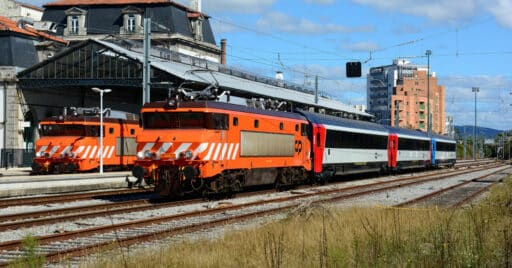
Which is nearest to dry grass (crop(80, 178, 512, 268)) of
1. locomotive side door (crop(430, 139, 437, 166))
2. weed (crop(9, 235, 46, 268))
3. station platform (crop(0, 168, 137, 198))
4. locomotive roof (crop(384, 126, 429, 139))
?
weed (crop(9, 235, 46, 268))

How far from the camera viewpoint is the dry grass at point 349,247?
8383 millimetres

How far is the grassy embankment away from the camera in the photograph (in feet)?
27.5

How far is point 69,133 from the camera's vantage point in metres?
35.3

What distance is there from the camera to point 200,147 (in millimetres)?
20109

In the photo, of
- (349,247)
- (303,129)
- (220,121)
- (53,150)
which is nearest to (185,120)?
(220,121)

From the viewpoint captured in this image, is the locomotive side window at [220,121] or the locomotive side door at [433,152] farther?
the locomotive side door at [433,152]

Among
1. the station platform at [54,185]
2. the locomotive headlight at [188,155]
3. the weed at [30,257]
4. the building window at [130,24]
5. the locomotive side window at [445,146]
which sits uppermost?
Result: the building window at [130,24]

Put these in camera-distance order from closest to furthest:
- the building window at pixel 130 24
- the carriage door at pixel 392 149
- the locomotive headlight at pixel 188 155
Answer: the locomotive headlight at pixel 188 155
the carriage door at pixel 392 149
the building window at pixel 130 24

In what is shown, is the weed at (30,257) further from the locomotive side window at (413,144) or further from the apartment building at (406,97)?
the apartment building at (406,97)

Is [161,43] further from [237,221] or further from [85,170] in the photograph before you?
[237,221]

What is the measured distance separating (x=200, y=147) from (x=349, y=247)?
10988mm

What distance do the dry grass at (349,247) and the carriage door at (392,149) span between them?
92.0 ft

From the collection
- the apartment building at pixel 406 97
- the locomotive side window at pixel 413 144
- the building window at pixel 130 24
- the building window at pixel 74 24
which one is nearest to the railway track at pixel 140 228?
the locomotive side window at pixel 413 144

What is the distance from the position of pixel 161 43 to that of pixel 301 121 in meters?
47.4
